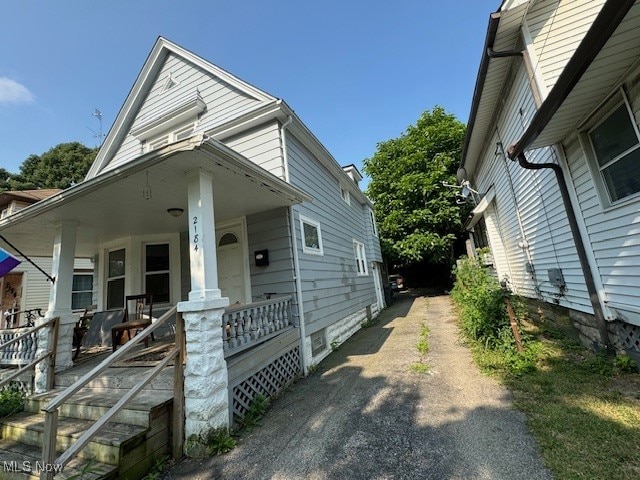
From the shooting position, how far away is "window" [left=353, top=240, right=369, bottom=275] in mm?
10391

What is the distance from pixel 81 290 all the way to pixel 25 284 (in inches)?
79.8

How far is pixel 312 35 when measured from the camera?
8180 mm

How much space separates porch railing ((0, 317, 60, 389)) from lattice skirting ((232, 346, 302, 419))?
297 centimetres

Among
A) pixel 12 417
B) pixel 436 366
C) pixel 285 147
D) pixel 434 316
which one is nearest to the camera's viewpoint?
pixel 12 417

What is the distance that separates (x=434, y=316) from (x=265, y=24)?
1029 centimetres

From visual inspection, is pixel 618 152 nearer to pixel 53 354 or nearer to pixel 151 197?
pixel 151 197

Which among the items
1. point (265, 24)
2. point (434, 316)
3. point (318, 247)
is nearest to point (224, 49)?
point (265, 24)

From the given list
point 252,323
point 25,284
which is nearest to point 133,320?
point 252,323

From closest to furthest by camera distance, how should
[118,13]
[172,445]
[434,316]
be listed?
[172,445], [118,13], [434,316]

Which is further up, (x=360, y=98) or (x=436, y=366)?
(x=360, y=98)

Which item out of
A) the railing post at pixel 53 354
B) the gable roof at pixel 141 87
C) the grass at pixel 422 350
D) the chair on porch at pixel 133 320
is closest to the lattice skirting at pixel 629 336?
the grass at pixel 422 350

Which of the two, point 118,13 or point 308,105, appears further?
point 308,105

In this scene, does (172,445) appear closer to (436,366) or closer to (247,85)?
(436,366)

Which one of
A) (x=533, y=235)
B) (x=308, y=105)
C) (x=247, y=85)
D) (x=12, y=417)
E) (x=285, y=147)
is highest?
(x=308, y=105)
